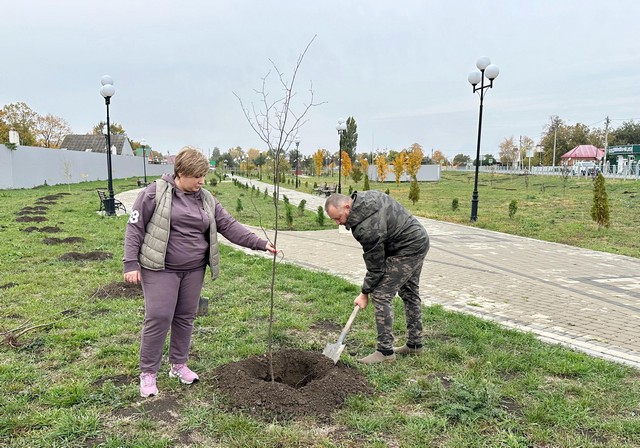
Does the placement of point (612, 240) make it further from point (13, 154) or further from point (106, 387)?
point (13, 154)

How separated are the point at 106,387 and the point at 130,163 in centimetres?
4751

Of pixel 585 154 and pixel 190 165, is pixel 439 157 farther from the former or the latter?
pixel 190 165

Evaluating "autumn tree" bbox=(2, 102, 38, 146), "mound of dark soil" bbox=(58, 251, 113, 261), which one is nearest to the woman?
"mound of dark soil" bbox=(58, 251, 113, 261)

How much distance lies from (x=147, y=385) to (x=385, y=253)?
190cm

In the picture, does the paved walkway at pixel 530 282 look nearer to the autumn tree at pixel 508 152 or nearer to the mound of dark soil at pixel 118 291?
the mound of dark soil at pixel 118 291

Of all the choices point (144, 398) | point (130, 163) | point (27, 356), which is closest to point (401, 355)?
point (144, 398)

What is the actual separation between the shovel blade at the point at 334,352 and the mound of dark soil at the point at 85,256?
5.09 metres

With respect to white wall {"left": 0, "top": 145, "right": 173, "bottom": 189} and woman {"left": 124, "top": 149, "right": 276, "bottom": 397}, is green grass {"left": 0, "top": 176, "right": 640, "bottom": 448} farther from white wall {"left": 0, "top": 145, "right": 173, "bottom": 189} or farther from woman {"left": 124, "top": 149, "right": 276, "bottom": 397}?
white wall {"left": 0, "top": 145, "right": 173, "bottom": 189}

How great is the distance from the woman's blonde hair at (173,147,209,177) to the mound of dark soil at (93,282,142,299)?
2.88 metres

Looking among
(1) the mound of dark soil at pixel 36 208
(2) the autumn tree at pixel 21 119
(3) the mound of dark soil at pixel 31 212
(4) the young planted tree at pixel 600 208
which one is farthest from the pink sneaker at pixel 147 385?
(2) the autumn tree at pixel 21 119

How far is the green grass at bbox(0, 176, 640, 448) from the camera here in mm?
2572

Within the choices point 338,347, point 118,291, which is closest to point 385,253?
→ point 338,347

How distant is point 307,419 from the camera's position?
2.74m

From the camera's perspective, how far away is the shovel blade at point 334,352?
3457 millimetres
